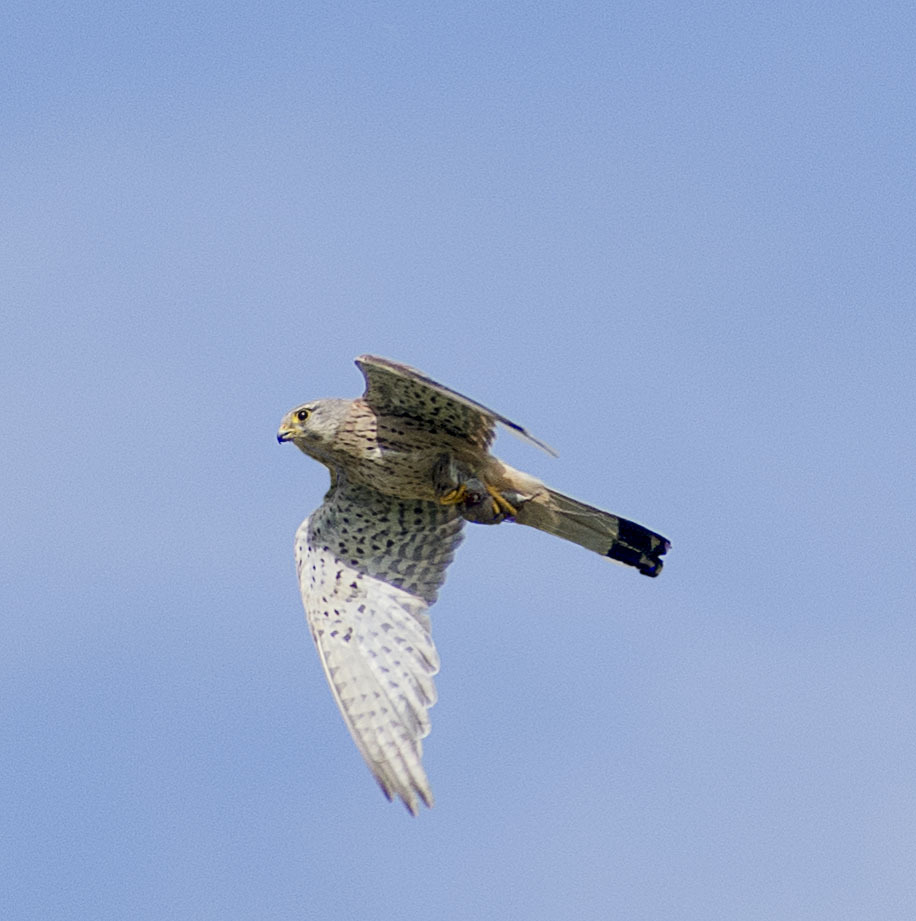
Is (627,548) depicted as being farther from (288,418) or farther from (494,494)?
(288,418)

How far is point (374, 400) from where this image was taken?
34.0 ft

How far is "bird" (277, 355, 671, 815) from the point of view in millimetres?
10078

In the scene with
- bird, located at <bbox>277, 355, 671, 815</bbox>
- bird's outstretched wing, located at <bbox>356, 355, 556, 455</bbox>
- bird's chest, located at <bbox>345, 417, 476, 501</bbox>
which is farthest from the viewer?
bird's chest, located at <bbox>345, 417, 476, 501</bbox>

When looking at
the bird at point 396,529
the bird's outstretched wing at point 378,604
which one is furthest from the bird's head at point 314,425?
the bird's outstretched wing at point 378,604

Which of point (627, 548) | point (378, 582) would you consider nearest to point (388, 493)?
point (378, 582)

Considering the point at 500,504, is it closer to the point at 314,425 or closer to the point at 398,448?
the point at 398,448

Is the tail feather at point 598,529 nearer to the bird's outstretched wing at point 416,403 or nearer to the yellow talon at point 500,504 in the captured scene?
the yellow talon at point 500,504

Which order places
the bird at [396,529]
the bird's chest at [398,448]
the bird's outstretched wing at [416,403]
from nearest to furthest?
the bird's outstretched wing at [416,403], the bird at [396,529], the bird's chest at [398,448]

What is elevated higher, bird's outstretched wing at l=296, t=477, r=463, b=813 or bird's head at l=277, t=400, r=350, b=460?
bird's head at l=277, t=400, r=350, b=460

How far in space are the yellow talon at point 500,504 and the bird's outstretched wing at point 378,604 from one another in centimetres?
43

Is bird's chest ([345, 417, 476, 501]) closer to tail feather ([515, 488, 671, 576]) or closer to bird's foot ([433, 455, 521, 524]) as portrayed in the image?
bird's foot ([433, 455, 521, 524])

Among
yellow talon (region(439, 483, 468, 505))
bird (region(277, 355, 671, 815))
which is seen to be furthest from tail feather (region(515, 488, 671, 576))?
yellow talon (region(439, 483, 468, 505))

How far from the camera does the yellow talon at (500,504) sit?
10445 millimetres

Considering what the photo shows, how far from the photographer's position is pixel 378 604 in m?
10.7
